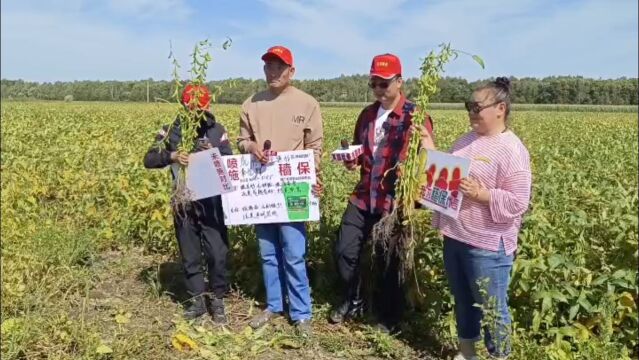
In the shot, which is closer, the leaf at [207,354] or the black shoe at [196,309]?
the leaf at [207,354]

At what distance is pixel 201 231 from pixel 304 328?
982mm

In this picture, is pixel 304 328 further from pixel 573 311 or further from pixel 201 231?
pixel 573 311

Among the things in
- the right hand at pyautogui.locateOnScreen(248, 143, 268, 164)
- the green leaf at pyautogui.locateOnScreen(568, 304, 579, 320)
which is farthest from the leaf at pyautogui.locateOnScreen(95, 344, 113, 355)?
→ the green leaf at pyautogui.locateOnScreen(568, 304, 579, 320)

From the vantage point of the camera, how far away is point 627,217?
3.79 meters

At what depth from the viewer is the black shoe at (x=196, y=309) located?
402cm

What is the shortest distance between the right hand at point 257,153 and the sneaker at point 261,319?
1086 mm

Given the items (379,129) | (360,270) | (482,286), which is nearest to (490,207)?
(482,286)

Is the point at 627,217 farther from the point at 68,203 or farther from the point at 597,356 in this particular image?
the point at 68,203

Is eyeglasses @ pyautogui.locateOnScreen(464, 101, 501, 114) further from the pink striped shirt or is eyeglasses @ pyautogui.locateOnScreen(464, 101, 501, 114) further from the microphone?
the microphone

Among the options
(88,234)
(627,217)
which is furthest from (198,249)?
(627,217)

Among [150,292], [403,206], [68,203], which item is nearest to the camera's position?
[403,206]

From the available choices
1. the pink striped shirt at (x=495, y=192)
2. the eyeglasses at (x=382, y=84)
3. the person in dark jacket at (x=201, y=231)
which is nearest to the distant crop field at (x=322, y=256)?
the person in dark jacket at (x=201, y=231)

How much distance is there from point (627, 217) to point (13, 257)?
15.5 ft

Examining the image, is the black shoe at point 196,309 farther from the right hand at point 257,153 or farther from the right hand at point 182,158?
the right hand at point 257,153
